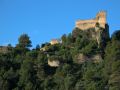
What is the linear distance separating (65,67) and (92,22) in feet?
39.0

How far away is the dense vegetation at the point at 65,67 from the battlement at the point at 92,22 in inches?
43.6

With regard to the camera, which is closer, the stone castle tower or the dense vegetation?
the dense vegetation

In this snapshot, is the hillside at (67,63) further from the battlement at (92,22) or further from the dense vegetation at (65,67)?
the battlement at (92,22)

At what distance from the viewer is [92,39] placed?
97750mm

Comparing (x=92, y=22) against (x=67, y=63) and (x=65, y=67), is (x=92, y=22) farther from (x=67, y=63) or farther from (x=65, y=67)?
(x=65, y=67)

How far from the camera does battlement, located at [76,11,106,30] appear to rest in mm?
99875

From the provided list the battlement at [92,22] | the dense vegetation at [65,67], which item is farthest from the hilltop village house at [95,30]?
the dense vegetation at [65,67]

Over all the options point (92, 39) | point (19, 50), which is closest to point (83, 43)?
point (92, 39)

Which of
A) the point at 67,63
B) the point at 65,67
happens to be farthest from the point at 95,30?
the point at 65,67

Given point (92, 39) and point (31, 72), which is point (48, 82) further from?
point (92, 39)

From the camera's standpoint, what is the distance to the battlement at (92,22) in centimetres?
9988

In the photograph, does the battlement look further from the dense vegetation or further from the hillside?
the dense vegetation

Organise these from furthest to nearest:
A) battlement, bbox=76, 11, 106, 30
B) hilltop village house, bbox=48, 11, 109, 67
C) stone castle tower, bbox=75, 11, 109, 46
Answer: battlement, bbox=76, 11, 106, 30 → stone castle tower, bbox=75, 11, 109, 46 → hilltop village house, bbox=48, 11, 109, 67

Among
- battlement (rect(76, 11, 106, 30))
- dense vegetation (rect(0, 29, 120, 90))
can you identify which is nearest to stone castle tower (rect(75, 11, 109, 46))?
battlement (rect(76, 11, 106, 30))
